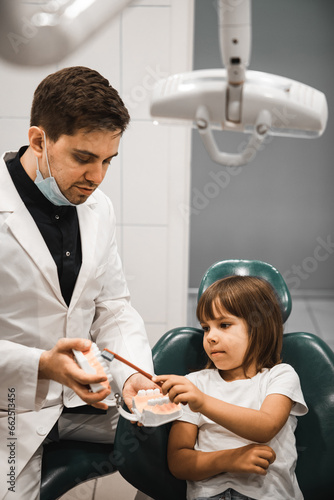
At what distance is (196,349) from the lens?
5.20 ft

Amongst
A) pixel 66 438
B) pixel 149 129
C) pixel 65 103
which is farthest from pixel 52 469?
pixel 149 129

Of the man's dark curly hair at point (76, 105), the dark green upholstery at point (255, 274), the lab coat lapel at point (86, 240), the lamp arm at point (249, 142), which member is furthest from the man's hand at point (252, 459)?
the man's dark curly hair at point (76, 105)

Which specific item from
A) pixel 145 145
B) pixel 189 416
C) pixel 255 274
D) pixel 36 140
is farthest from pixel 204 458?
pixel 145 145

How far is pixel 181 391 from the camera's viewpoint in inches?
49.3

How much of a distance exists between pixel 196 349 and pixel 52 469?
19.2 inches

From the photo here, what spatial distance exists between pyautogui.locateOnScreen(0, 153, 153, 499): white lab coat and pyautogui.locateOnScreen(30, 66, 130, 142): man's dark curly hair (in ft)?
0.70

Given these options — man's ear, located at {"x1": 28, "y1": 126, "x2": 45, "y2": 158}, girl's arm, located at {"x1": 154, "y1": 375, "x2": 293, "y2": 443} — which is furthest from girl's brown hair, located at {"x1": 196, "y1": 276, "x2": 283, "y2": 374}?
man's ear, located at {"x1": 28, "y1": 126, "x2": 45, "y2": 158}

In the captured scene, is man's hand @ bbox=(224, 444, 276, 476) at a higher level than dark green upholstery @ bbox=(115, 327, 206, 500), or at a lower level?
higher

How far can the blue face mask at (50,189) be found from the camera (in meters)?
1.40

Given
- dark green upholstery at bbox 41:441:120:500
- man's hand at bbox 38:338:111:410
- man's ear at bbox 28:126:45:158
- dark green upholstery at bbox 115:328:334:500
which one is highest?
man's ear at bbox 28:126:45:158

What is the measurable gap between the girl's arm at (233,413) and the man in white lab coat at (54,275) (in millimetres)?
162

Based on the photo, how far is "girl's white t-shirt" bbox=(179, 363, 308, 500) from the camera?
1313 mm

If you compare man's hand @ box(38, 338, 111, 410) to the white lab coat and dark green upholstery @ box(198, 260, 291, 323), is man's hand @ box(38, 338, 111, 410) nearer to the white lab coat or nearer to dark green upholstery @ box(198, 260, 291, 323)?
the white lab coat

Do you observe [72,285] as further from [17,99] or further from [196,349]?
[17,99]
